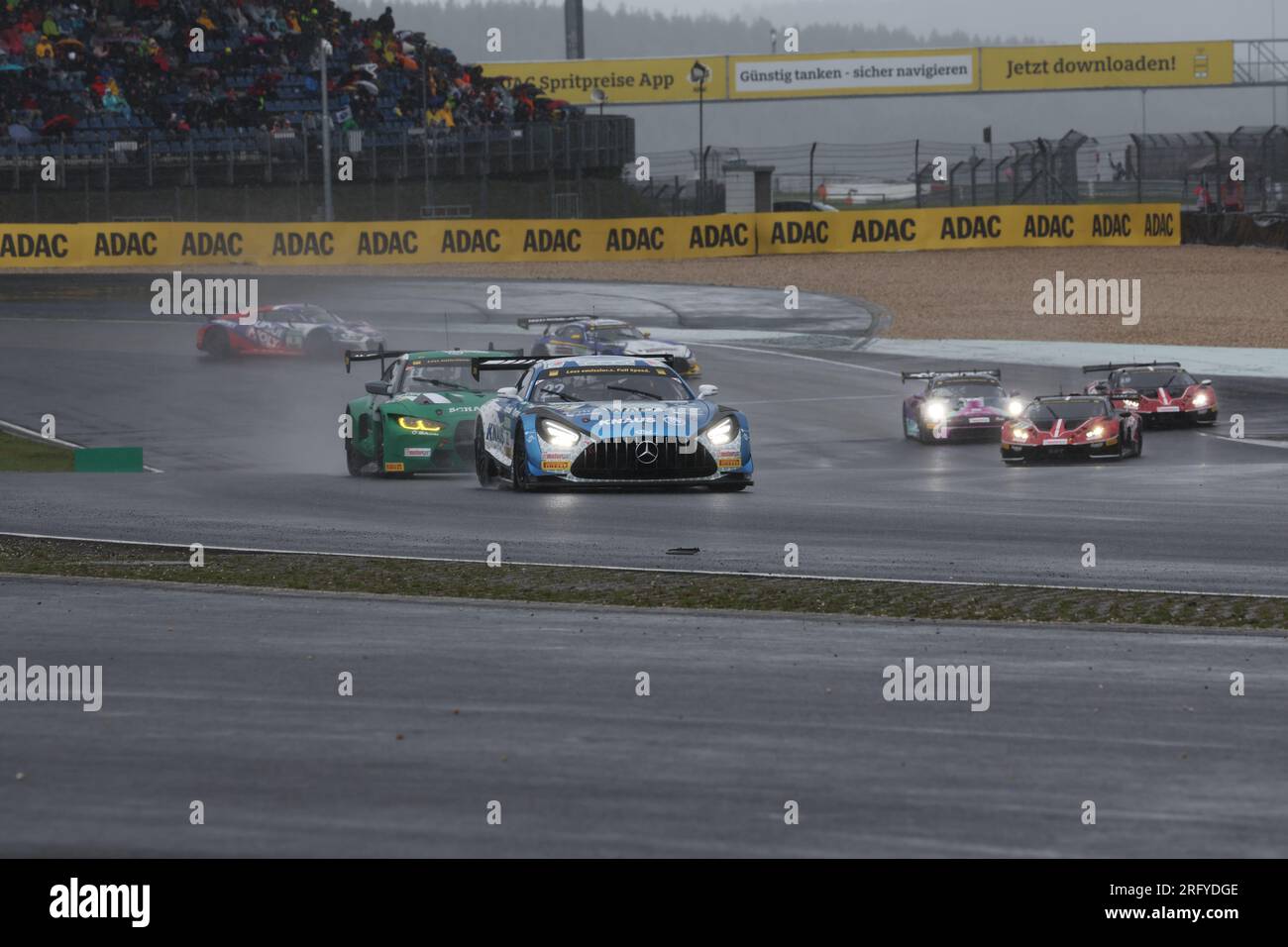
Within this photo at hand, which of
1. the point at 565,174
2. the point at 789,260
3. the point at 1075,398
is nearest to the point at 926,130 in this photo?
the point at 565,174

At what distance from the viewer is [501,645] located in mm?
9172

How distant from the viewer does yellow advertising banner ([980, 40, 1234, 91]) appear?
8225 cm

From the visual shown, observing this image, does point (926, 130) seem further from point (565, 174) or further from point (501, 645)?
point (501, 645)

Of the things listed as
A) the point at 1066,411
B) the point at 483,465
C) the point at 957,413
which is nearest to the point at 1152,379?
the point at 957,413

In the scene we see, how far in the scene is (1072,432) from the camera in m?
22.0

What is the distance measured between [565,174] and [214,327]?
26.3 m

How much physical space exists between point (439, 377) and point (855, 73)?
65.8m

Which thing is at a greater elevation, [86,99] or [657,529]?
[86,99]

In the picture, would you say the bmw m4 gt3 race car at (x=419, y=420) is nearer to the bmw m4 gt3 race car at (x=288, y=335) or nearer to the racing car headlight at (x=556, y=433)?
the racing car headlight at (x=556, y=433)

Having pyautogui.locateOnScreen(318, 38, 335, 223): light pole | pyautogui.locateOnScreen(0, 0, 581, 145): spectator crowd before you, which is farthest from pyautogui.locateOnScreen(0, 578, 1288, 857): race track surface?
pyautogui.locateOnScreen(0, 0, 581, 145): spectator crowd

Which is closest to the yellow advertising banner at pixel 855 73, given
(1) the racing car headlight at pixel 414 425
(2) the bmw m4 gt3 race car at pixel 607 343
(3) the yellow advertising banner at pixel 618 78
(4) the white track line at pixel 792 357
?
(3) the yellow advertising banner at pixel 618 78

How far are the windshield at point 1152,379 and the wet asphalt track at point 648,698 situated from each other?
27.9 feet

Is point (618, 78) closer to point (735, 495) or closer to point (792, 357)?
point (792, 357)
